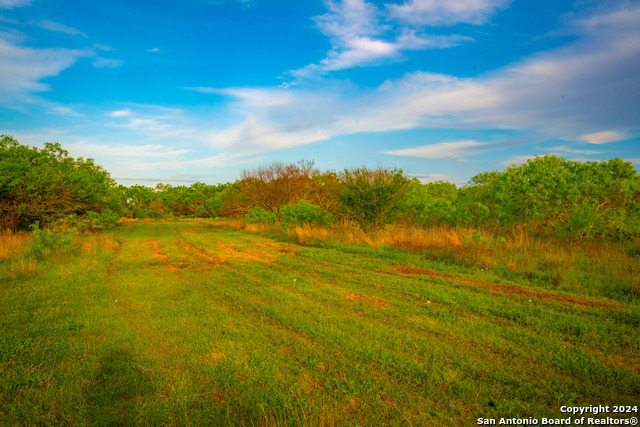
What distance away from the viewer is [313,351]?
4.37m

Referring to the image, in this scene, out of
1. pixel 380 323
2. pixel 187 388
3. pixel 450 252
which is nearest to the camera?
pixel 187 388

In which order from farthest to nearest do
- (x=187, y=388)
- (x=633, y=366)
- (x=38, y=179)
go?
1. (x=38, y=179)
2. (x=633, y=366)
3. (x=187, y=388)

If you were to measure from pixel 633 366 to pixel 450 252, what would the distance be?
260 inches

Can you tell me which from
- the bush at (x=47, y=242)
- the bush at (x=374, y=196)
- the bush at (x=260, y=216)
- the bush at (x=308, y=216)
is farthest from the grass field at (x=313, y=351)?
the bush at (x=260, y=216)

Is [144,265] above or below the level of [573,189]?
below

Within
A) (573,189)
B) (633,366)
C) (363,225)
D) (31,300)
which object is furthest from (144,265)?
(573,189)

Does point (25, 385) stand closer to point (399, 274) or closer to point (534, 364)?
point (534, 364)

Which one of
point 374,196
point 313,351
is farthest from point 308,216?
point 313,351

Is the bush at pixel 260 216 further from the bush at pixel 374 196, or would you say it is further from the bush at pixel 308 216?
the bush at pixel 374 196

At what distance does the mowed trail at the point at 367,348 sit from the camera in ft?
10.8

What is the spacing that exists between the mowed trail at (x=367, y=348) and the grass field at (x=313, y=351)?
0.08 feet

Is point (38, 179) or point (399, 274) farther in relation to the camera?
point (38, 179)

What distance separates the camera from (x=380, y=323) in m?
5.37

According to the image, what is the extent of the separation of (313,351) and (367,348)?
762 millimetres
